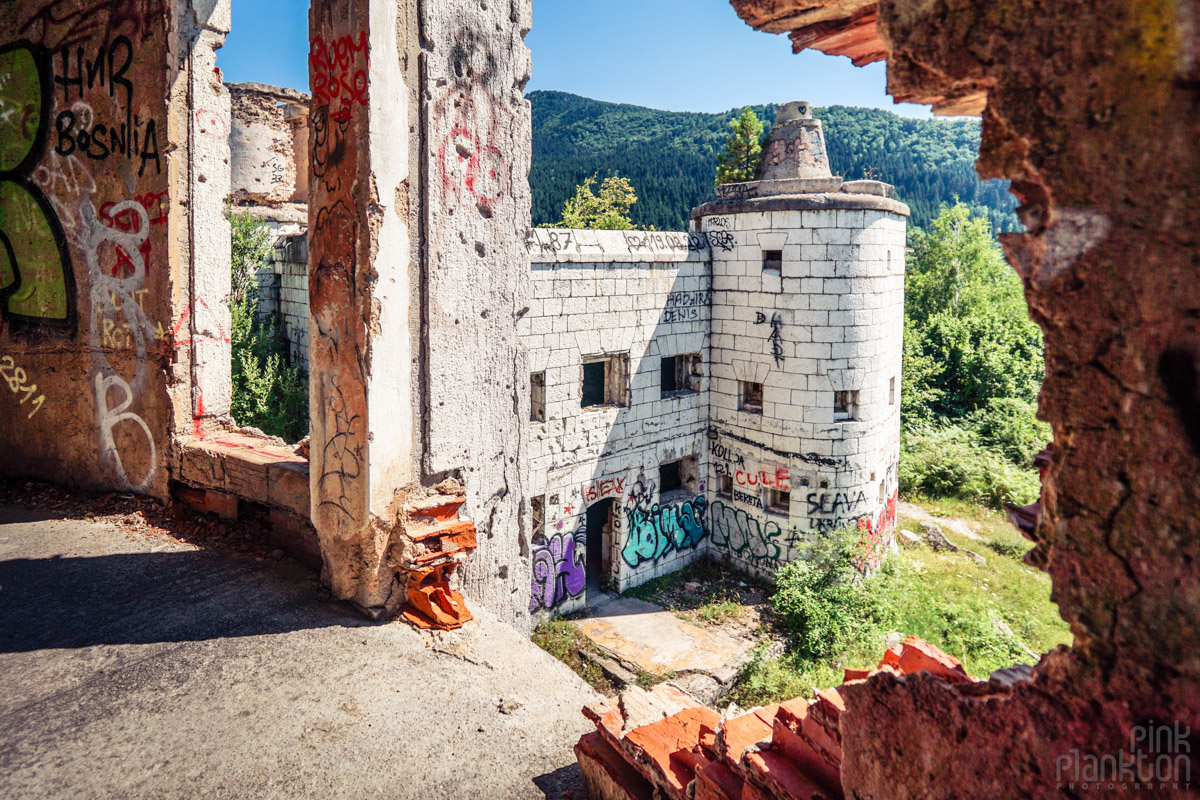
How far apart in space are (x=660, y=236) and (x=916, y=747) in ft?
35.2

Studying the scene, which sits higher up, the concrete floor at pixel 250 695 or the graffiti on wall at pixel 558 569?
the concrete floor at pixel 250 695

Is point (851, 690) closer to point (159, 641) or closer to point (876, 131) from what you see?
point (159, 641)

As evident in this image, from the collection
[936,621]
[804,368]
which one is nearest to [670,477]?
[804,368]

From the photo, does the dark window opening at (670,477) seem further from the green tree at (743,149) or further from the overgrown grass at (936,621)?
the green tree at (743,149)

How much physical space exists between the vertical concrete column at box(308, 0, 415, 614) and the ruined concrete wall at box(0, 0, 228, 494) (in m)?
1.61

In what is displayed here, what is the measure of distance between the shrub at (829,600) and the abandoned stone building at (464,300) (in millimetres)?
5413

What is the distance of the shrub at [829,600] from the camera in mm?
10562

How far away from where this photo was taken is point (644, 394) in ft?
39.1

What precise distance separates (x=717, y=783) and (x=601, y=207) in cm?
2775

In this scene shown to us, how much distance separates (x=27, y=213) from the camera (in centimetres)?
555

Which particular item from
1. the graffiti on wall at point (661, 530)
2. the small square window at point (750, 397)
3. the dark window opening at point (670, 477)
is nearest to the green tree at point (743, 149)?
the small square window at point (750, 397)

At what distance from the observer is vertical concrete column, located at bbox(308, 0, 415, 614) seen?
12.1ft

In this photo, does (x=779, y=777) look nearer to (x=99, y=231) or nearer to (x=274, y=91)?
(x=99, y=231)

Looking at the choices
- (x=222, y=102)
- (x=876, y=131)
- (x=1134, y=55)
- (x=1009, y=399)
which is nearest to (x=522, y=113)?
(x=222, y=102)
